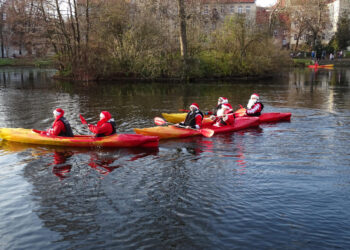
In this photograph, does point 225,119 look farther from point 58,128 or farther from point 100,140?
point 58,128

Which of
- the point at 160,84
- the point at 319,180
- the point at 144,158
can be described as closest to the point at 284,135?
the point at 319,180

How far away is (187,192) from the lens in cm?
731

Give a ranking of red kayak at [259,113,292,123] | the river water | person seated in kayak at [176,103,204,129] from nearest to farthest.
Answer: the river water < person seated in kayak at [176,103,204,129] < red kayak at [259,113,292,123]

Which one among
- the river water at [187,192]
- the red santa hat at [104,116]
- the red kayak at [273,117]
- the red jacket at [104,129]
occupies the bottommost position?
the river water at [187,192]

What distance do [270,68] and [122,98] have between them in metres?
16.1

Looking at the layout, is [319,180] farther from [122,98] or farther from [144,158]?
[122,98]

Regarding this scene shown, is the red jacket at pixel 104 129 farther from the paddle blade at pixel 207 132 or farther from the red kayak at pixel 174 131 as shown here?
the paddle blade at pixel 207 132

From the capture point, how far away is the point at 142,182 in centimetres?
778

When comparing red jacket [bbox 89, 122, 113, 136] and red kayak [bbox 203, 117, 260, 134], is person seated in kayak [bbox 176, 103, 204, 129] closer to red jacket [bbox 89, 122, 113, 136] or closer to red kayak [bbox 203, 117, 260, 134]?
red kayak [bbox 203, 117, 260, 134]

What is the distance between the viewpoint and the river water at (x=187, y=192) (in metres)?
5.73

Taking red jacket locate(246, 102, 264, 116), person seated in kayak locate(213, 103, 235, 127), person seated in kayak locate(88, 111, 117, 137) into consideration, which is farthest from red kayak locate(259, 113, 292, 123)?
person seated in kayak locate(88, 111, 117, 137)

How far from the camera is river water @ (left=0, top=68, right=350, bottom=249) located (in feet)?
18.8

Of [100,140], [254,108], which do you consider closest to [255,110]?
[254,108]

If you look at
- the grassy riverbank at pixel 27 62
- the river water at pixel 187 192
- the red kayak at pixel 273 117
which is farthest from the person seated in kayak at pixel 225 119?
the grassy riverbank at pixel 27 62
